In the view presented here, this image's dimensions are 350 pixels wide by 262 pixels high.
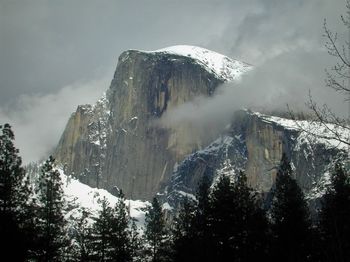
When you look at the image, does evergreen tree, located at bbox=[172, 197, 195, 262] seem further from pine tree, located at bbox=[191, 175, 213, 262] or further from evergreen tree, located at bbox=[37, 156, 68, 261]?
evergreen tree, located at bbox=[37, 156, 68, 261]

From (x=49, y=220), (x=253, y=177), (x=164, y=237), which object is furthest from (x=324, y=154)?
(x=253, y=177)

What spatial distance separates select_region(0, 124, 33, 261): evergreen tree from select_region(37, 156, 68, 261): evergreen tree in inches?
91.8

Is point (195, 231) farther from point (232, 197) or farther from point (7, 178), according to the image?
point (7, 178)

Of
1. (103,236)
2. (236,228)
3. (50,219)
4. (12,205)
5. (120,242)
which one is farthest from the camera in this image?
(120,242)

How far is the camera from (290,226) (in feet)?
117

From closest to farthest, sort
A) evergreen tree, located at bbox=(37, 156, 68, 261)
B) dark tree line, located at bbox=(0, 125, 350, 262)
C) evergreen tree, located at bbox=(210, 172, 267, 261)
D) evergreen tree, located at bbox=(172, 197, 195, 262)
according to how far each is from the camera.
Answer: dark tree line, located at bbox=(0, 125, 350, 262) → evergreen tree, located at bbox=(210, 172, 267, 261) → evergreen tree, located at bbox=(37, 156, 68, 261) → evergreen tree, located at bbox=(172, 197, 195, 262)

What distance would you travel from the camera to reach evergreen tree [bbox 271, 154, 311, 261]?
33.8 m

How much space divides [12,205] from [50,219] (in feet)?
18.1

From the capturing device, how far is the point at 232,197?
3547 cm

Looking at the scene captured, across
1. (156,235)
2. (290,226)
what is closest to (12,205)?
(290,226)

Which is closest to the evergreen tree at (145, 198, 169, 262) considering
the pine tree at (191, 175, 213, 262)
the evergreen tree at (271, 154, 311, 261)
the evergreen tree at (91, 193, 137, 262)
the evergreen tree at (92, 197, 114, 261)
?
the evergreen tree at (91, 193, 137, 262)

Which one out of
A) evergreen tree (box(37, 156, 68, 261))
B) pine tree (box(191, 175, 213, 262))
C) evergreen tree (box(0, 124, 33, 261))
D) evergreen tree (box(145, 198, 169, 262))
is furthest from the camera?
evergreen tree (box(145, 198, 169, 262))

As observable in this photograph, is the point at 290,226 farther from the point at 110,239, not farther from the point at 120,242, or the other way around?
the point at 110,239

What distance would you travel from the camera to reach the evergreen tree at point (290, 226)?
3381cm
